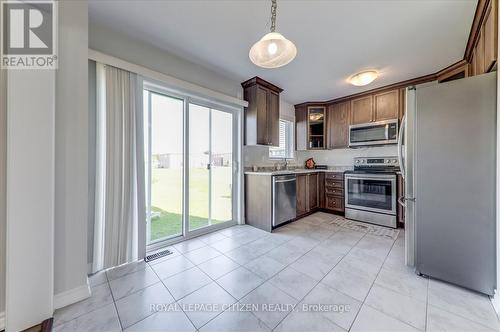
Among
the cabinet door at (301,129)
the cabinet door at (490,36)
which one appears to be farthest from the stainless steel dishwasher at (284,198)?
the cabinet door at (490,36)

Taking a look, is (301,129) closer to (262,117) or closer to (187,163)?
(262,117)

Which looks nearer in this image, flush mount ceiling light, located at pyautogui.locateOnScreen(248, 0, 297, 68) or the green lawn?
flush mount ceiling light, located at pyautogui.locateOnScreen(248, 0, 297, 68)

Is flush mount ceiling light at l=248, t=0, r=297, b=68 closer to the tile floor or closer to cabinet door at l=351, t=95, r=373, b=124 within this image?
the tile floor

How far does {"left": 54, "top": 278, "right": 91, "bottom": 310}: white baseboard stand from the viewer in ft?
4.79

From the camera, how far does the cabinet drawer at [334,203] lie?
156 inches

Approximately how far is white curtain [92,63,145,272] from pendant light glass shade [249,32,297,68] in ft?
4.90

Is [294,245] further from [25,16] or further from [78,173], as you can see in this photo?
[25,16]

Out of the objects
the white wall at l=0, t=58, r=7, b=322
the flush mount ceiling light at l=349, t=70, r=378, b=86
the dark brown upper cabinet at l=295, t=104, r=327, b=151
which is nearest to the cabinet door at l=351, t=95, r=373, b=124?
the dark brown upper cabinet at l=295, t=104, r=327, b=151

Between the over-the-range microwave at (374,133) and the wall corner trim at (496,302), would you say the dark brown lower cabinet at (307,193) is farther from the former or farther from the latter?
the wall corner trim at (496,302)

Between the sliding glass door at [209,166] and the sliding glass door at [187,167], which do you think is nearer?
the sliding glass door at [187,167]

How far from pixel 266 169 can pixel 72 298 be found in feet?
10.4

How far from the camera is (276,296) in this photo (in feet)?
5.17

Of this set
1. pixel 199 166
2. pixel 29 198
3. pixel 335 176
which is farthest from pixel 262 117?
pixel 29 198

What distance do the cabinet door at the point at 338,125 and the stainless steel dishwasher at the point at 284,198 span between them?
1496 millimetres
